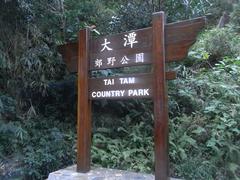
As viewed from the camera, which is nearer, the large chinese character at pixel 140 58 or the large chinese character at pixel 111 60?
the large chinese character at pixel 140 58

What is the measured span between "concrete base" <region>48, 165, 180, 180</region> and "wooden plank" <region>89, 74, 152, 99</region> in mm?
1103

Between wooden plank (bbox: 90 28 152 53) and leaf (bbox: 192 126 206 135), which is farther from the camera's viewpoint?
leaf (bbox: 192 126 206 135)

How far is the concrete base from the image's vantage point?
A: 3.94 m

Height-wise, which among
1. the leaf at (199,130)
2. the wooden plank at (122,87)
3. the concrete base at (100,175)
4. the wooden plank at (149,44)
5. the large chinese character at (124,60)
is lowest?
the concrete base at (100,175)

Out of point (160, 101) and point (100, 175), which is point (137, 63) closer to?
point (160, 101)

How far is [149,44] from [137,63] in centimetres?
29

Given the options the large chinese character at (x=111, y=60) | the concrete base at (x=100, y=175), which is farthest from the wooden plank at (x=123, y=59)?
the concrete base at (x=100, y=175)

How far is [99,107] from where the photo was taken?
6367 millimetres

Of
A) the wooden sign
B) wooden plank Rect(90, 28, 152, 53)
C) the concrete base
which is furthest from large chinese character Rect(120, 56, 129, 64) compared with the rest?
the concrete base

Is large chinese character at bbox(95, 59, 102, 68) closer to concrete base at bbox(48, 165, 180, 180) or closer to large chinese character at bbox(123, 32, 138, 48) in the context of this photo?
large chinese character at bbox(123, 32, 138, 48)

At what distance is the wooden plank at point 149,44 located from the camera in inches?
134

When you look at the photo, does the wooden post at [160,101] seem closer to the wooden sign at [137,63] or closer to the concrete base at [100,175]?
the wooden sign at [137,63]

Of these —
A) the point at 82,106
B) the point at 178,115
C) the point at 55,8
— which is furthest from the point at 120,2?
the point at 82,106

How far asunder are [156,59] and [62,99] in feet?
11.6
